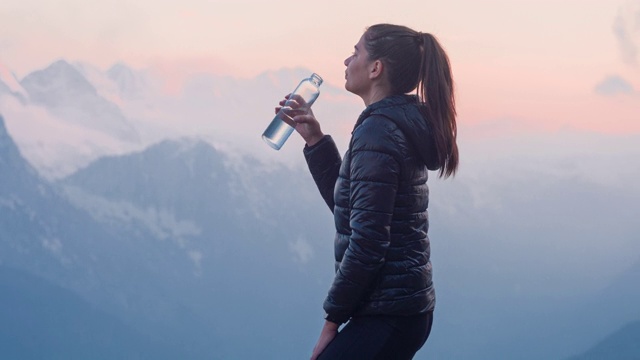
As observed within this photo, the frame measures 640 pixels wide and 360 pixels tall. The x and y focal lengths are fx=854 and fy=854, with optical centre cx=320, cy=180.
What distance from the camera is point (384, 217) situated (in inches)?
54.2

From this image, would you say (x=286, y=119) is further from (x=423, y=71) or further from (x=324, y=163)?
(x=423, y=71)

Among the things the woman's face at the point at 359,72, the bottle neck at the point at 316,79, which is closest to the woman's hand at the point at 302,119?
the bottle neck at the point at 316,79

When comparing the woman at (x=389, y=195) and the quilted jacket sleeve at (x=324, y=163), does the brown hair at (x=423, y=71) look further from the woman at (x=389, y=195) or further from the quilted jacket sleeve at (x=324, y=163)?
the quilted jacket sleeve at (x=324, y=163)

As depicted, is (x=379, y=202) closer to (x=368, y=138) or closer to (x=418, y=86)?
(x=368, y=138)

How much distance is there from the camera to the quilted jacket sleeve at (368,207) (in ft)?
4.51

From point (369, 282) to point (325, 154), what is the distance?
1.48 feet

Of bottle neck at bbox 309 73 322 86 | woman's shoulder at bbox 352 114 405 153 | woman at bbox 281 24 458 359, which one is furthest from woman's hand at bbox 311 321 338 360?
bottle neck at bbox 309 73 322 86

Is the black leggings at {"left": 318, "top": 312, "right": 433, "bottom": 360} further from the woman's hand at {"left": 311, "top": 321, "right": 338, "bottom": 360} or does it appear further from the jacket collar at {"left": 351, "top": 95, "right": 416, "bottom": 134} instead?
the jacket collar at {"left": 351, "top": 95, "right": 416, "bottom": 134}

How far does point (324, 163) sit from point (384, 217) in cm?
44

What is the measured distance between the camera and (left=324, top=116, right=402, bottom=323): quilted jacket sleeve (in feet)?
4.51

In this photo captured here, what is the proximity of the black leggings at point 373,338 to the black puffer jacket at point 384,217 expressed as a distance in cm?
2

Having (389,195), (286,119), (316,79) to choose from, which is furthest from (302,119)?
(389,195)

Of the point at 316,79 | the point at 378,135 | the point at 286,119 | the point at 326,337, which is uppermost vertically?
the point at 316,79

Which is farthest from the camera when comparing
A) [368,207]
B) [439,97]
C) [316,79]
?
[316,79]
